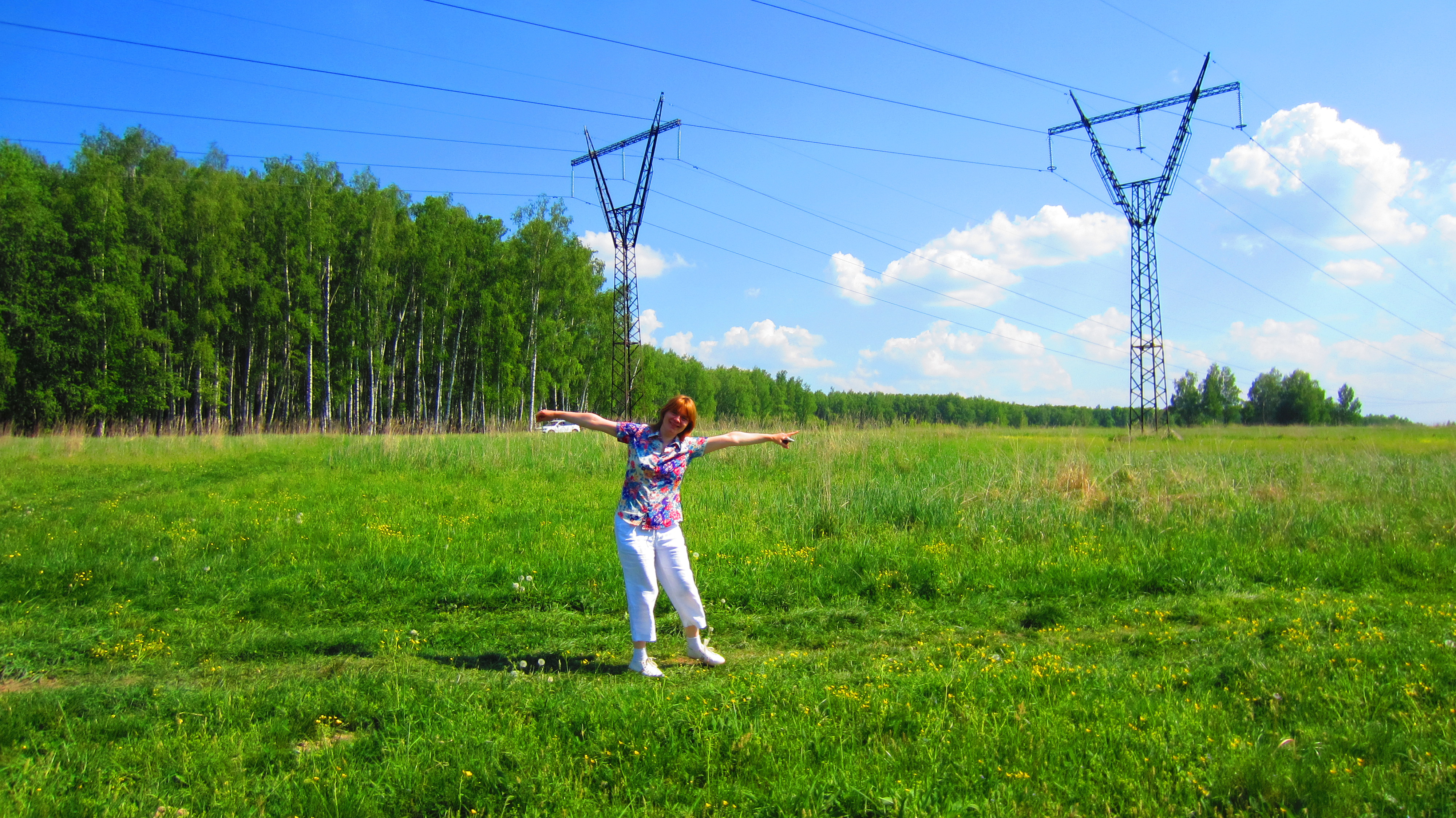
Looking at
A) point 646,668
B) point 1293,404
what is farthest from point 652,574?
point 1293,404

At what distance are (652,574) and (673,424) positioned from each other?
44.6 inches

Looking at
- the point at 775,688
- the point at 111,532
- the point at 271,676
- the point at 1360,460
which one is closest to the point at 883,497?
the point at 775,688

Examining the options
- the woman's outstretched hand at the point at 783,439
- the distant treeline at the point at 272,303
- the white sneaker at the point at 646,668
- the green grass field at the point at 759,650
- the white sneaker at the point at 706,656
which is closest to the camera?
the green grass field at the point at 759,650

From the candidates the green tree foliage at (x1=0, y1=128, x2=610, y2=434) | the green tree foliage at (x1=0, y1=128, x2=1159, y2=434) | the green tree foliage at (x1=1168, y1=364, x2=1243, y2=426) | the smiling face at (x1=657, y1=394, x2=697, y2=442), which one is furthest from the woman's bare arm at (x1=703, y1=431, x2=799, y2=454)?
the green tree foliage at (x1=1168, y1=364, x2=1243, y2=426)

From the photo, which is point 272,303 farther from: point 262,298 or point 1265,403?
point 1265,403

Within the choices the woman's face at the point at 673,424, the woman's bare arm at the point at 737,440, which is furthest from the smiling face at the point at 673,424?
the woman's bare arm at the point at 737,440

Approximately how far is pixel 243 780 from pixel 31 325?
123ft

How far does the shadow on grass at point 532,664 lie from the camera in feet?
18.1

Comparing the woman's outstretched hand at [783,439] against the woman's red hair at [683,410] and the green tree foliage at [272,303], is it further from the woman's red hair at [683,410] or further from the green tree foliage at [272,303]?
the green tree foliage at [272,303]

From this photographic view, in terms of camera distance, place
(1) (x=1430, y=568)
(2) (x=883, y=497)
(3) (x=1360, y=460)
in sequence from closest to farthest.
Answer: (1) (x=1430, y=568) < (2) (x=883, y=497) < (3) (x=1360, y=460)

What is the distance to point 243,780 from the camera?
346 centimetres

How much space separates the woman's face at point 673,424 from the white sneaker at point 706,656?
1.68 metres

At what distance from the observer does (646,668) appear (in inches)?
212

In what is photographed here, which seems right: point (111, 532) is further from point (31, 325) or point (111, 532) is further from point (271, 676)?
point (31, 325)
